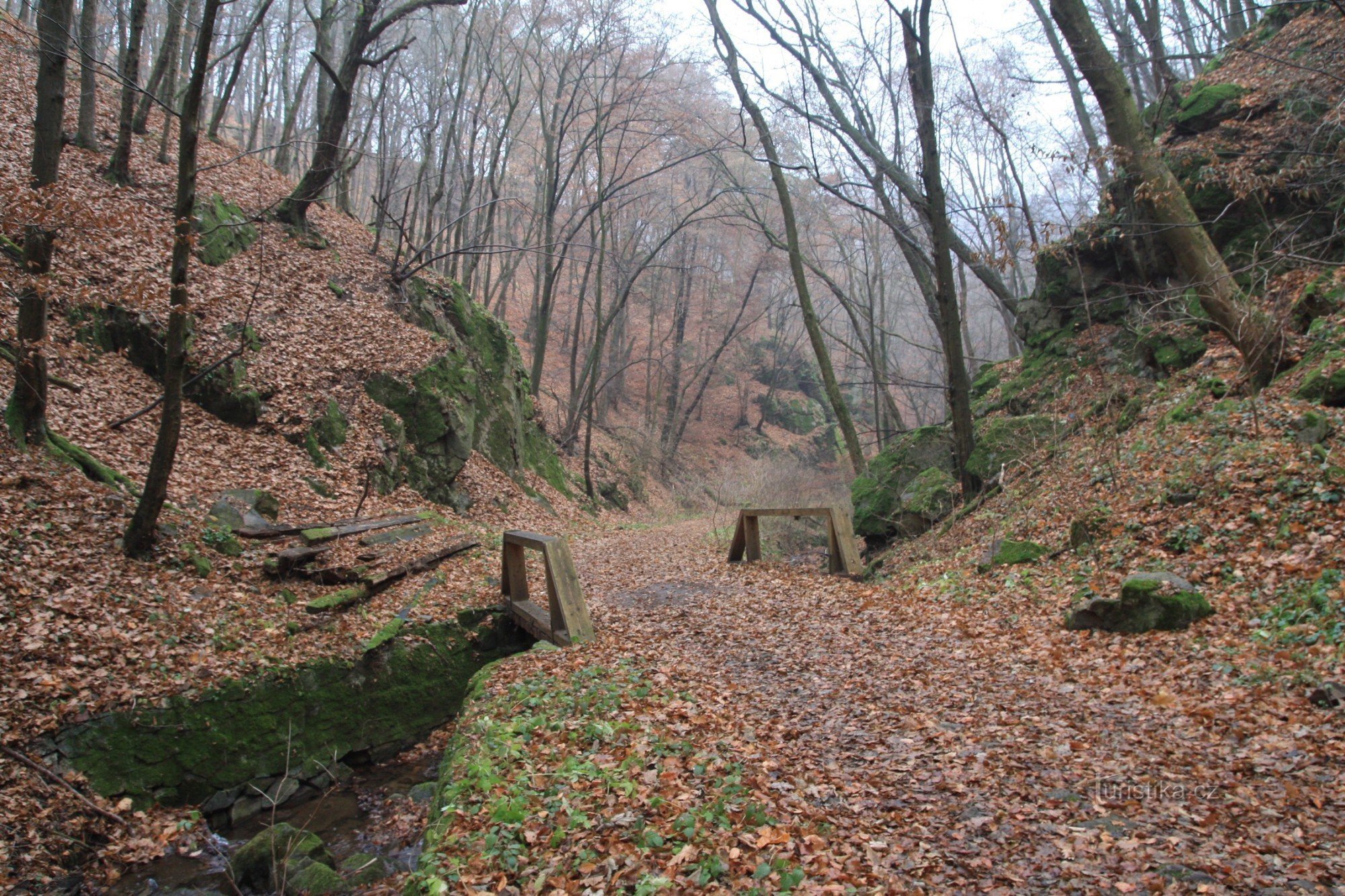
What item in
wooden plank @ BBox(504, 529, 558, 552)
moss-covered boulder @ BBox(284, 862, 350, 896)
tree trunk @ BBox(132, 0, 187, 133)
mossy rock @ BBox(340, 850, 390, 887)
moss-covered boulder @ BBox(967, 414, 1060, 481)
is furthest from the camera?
tree trunk @ BBox(132, 0, 187, 133)

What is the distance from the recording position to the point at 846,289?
90.0 ft

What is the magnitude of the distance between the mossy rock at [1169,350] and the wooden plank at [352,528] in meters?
10.2

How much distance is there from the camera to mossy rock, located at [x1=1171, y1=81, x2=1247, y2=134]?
425 inches

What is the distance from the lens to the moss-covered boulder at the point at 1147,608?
17.4 ft

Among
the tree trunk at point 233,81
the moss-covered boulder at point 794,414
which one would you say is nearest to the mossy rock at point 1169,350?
the tree trunk at point 233,81

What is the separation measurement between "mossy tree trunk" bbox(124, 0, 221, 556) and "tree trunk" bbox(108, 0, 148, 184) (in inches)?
271

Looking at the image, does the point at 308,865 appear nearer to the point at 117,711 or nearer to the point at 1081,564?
the point at 117,711

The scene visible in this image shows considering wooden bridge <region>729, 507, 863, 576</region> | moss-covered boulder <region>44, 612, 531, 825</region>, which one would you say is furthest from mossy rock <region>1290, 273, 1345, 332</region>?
moss-covered boulder <region>44, 612, 531, 825</region>

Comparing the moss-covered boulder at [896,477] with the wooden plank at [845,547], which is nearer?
the wooden plank at [845,547]

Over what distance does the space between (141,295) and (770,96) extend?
10.9 meters

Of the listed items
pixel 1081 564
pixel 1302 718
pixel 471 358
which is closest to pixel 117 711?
pixel 1302 718

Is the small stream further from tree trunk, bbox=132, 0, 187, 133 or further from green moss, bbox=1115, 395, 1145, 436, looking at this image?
tree trunk, bbox=132, 0, 187, 133

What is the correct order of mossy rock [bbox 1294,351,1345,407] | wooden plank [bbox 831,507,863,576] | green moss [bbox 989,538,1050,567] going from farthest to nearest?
wooden plank [bbox 831,507,863,576], green moss [bbox 989,538,1050,567], mossy rock [bbox 1294,351,1345,407]

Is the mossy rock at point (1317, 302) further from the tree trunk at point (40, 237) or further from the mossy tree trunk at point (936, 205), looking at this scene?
the tree trunk at point (40, 237)
